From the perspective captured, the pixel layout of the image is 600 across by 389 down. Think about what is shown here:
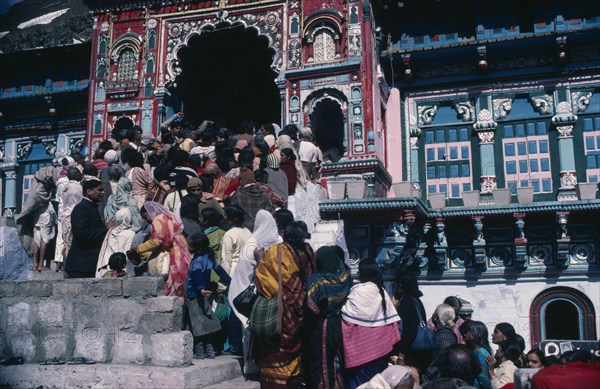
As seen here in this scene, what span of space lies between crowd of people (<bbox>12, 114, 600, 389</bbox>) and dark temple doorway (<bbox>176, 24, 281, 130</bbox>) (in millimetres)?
8925

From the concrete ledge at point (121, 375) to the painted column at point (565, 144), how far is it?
10.3 metres

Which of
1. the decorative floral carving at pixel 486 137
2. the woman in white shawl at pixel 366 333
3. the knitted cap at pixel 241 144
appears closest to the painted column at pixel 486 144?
the decorative floral carving at pixel 486 137

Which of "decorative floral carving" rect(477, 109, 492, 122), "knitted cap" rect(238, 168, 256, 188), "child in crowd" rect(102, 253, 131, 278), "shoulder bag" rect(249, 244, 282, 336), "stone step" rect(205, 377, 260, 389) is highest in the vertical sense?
"decorative floral carving" rect(477, 109, 492, 122)

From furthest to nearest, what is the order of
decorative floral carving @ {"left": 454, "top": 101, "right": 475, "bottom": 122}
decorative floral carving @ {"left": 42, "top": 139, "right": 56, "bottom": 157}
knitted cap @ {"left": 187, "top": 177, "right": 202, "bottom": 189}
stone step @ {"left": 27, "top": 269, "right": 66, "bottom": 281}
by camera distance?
1. decorative floral carving @ {"left": 42, "top": 139, "right": 56, "bottom": 157}
2. decorative floral carving @ {"left": 454, "top": 101, "right": 475, "bottom": 122}
3. stone step @ {"left": 27, "top": 269, "right": 66, "bottom": 281}
4. knitted cap @ {"left": 187, "top": 177, "right": 202, "bottom": 189}

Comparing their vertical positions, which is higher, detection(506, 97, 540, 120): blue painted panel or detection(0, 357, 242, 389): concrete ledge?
detection(506, 97, 540, 120): blue painted panel

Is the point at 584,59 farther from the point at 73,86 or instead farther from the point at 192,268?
the point at 73,86

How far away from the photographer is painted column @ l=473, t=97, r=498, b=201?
50.5 ft

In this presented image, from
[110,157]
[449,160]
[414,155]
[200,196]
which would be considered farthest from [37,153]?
[200,196]

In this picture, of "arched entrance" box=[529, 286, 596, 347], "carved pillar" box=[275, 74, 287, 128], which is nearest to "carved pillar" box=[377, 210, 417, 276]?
"arched entrance" box=[529, 286, 596, 347]

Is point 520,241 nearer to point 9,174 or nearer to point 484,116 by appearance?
point 484,116

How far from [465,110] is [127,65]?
888cm

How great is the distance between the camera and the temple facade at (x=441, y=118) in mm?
14367

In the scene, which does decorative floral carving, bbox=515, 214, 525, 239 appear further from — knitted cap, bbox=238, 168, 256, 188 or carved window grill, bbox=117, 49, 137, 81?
carved window grill, bbox=117, 49, 137, 81

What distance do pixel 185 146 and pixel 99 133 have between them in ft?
20.0
